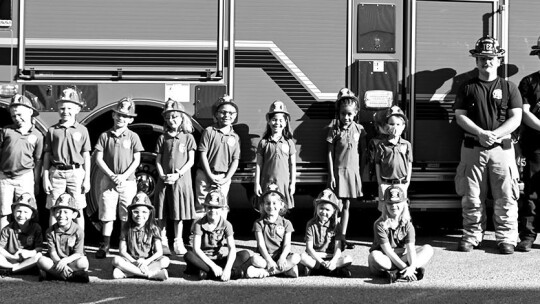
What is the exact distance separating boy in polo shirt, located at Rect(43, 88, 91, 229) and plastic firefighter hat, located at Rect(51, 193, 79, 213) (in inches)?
22.0

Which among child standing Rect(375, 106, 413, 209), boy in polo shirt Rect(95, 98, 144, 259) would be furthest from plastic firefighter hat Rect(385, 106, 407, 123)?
boy in polo shirt Rect(95, 98, 144, 259)

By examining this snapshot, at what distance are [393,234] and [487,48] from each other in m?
2.37

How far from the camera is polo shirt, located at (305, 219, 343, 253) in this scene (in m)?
7.28

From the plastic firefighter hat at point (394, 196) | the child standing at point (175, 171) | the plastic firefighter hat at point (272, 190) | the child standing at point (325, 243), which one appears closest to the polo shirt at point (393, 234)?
the plastic firefighter hat at point (394, 196)

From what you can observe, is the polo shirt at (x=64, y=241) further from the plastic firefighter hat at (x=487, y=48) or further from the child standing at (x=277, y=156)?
the plastic firefighter hat at (x=487, y=48)

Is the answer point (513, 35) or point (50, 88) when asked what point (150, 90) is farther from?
point (513, 35)

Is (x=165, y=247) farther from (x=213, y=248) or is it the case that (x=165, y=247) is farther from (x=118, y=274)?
(x=118, y=274)

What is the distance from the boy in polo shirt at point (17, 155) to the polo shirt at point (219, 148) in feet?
5.31

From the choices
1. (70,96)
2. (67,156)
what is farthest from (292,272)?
(70,96)

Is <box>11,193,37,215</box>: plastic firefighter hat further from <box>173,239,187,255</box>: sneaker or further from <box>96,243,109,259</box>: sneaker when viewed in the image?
<box>173,239,187,255</box>: sneaker

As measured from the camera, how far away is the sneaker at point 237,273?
696 cm

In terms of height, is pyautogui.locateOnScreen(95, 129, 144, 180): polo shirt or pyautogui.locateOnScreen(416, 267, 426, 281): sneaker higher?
pyautogui.locateOnScreen(95, 129, 144, 180): polo shirt

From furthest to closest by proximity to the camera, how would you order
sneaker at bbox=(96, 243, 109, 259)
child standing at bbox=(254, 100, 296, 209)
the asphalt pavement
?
child standing at bbox=(254, 100, 296, 209) → sneaker at bbox=(96, 243, 109, 259) → the asphalt pavement

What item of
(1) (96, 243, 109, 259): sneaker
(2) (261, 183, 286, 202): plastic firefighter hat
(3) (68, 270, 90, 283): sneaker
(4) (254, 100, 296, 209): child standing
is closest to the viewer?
(3) (68, 270, 90, 283): sneaker
